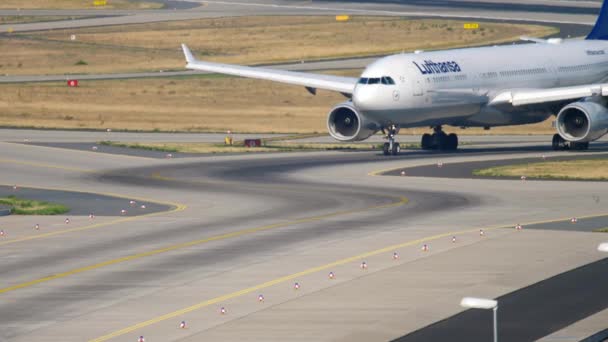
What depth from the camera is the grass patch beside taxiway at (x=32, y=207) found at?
154ft

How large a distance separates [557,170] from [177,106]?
38543mm

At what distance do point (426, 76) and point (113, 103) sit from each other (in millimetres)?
32672

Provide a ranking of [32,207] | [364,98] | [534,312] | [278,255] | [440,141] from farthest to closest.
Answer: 1. [440,141]
2. [364,98]
3. [32,207]
4. [278,255]
5. [534,312]

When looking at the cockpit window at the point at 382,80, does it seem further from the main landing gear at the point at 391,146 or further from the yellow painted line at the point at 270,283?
the yellow painted line at the point at 270,283

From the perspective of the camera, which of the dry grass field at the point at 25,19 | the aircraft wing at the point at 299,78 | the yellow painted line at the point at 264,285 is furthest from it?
the dry grass field at the point at 25,19

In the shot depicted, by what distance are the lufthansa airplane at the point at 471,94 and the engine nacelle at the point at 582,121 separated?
45mm

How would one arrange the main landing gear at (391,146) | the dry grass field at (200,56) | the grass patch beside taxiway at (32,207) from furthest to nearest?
the dry grass field at (200,56), the main landing gear at (391,146), the grass patch beside taxiway at (32,207)

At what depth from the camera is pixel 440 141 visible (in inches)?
2729

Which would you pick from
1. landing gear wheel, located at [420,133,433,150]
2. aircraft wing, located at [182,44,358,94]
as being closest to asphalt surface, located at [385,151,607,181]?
landing gear wheel, located at [420,133,433,150]

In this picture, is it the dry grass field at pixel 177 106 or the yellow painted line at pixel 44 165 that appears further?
the dry grass field at pixel 177 106

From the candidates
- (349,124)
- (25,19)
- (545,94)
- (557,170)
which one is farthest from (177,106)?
(25,19)

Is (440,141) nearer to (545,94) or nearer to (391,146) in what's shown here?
(391,146)

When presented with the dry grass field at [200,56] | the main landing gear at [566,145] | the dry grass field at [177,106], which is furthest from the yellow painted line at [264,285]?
the dry grass field at [200,56]

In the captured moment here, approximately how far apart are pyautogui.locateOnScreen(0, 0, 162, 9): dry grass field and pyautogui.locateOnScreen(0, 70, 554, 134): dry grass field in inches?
2090
